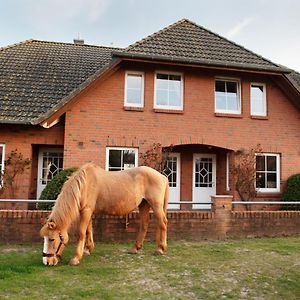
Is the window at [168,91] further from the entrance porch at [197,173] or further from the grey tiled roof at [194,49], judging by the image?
the entrance porch at [197,173]

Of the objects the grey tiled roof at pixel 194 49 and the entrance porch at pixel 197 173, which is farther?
the entrance porch at pixel 197 173

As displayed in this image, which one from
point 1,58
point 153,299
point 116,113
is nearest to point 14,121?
point 116,113

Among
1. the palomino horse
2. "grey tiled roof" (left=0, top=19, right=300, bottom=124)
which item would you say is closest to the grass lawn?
the palomino horse

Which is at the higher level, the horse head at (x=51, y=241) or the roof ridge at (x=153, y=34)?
the roof ridge at (x=153, y=34)

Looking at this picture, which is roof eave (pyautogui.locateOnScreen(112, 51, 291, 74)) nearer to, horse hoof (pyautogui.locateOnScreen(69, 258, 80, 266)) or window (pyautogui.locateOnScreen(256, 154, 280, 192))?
window (pyautogui.locateOnScreen(256, 154, 280, 192))

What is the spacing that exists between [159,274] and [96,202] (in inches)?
78.2

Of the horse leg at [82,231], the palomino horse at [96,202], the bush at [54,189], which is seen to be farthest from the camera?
the bush at [54,189]

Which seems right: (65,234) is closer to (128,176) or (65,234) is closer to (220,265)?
(128,176)

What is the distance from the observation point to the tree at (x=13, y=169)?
11.8 metres

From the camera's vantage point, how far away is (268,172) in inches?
535

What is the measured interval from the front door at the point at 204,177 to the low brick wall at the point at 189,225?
4752 mm

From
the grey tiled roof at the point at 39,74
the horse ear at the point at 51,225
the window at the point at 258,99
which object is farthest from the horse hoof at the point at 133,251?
the window at the point at 258,99

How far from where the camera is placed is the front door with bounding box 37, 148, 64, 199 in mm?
13195

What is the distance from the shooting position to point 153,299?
196 inches
